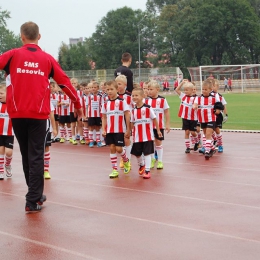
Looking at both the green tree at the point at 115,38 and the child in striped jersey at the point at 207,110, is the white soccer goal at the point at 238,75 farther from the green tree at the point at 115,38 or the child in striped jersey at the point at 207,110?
the green tree at the point at 115,38

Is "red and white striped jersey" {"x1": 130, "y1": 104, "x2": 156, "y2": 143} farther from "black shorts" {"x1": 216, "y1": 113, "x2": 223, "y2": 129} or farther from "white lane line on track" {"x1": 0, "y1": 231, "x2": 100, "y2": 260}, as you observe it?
"white lane line on track" {"x1": 0, "y1": 231, "x2": 100, "y2": 260}

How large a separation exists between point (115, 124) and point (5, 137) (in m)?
1.97

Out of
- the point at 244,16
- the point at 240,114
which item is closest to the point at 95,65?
the point at 244,16

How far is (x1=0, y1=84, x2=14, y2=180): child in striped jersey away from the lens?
37.6ft

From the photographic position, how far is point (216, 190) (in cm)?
981

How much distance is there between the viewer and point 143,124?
11430 mm

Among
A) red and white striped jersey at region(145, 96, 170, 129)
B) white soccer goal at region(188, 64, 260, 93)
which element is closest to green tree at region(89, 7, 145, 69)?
white soccer goal at region(188, 64, 260, 93)

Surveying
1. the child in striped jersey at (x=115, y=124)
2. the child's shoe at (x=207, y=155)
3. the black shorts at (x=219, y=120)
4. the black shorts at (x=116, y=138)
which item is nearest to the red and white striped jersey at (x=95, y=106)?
the black shorts at (x=219, y=120)

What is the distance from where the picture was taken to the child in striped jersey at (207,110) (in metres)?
14.2

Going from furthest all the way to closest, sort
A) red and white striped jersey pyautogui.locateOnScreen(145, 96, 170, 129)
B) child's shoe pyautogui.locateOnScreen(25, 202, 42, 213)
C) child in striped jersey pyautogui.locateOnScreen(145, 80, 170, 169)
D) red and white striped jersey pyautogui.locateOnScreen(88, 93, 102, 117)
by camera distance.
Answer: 1. red and white striped jersey pyautogui.locateOnScreen(88, 93, 102, 117)
2. red and white striped jersey pyautogui.locateOnScreen(145, 96, 170, 129)
3. child in striped jersey pyautogui.locateOnScreen(145, 80, 170, 169)
4. child's shoe pyautogui.locateOnScreen(25, 202, 42, 213)

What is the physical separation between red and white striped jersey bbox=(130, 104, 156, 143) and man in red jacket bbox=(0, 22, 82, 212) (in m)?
3.11

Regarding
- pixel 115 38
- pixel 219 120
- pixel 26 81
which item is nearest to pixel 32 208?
pixel 26 81

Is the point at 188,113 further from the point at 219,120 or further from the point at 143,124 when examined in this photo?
the point at 143,124

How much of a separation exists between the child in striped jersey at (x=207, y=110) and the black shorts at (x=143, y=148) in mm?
2962
